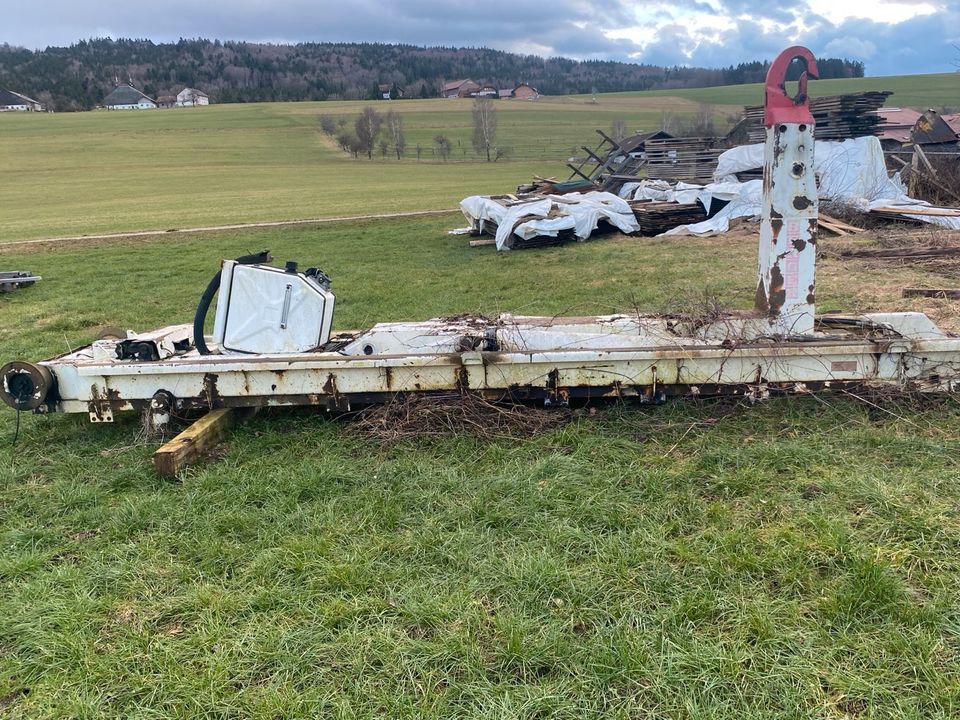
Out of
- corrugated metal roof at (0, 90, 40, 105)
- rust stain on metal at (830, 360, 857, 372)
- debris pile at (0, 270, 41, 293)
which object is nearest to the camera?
rust stain on metal at (830, 360, 857, 372)

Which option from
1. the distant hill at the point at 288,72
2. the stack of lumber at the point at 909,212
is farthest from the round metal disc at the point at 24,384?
the distant hill at the point at 288,72

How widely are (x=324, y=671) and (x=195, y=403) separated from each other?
7.88 ft

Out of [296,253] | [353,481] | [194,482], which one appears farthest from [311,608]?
[296,253]

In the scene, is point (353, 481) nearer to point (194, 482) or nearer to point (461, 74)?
point (194, 482)

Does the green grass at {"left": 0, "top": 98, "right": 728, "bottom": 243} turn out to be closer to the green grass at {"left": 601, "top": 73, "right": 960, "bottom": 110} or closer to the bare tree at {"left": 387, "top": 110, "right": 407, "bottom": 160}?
the bare tree at {"left": 387, "top": 110, "right": 407, "bottom": 160}

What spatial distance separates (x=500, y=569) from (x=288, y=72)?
155541 mm

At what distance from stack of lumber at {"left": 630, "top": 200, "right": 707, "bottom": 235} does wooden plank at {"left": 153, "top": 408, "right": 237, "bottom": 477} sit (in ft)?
39.6

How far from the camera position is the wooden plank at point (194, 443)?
376cm

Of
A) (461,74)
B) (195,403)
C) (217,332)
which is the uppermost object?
(461,74)

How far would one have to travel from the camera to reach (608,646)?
2334 mm

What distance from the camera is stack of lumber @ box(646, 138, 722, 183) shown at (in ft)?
74.0

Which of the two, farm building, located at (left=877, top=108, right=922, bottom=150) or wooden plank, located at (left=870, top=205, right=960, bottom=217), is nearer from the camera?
wooden plank, located at (left=870, top=205, right=960, bottom=217)

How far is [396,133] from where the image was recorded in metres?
67.3

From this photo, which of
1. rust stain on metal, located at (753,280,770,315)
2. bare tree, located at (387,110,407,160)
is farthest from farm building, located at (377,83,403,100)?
rust stain on metal, located at (753,280,770,315)
